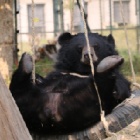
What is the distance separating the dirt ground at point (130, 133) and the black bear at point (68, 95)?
28 centimetres

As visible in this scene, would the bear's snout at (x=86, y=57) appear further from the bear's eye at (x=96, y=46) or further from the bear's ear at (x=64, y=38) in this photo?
the bear's ear at (x=64, y=38)

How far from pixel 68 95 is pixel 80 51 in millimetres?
543

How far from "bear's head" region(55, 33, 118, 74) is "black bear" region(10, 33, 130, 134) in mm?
13

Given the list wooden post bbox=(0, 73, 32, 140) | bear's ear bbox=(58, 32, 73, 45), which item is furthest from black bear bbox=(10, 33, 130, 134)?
wooden post bbox=(0, 73, 32, 140)

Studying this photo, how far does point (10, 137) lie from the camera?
2.30 meters

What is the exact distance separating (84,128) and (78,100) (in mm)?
226

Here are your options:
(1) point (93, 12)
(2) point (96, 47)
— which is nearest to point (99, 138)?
(2) point (96, 47)

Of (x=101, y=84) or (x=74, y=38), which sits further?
(x=74, y=38)

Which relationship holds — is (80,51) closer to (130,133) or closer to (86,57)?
(86,57)

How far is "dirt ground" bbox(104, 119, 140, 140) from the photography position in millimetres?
3388

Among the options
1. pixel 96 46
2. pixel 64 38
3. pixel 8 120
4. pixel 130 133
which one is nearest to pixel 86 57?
pixel 96 46

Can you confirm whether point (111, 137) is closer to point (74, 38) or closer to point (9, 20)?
point (74, 38)

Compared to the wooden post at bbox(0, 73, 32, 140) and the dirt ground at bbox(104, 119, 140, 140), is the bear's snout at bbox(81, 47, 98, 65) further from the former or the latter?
the wooden post at bbox(0, 73, 32, 140)

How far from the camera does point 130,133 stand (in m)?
3.48
